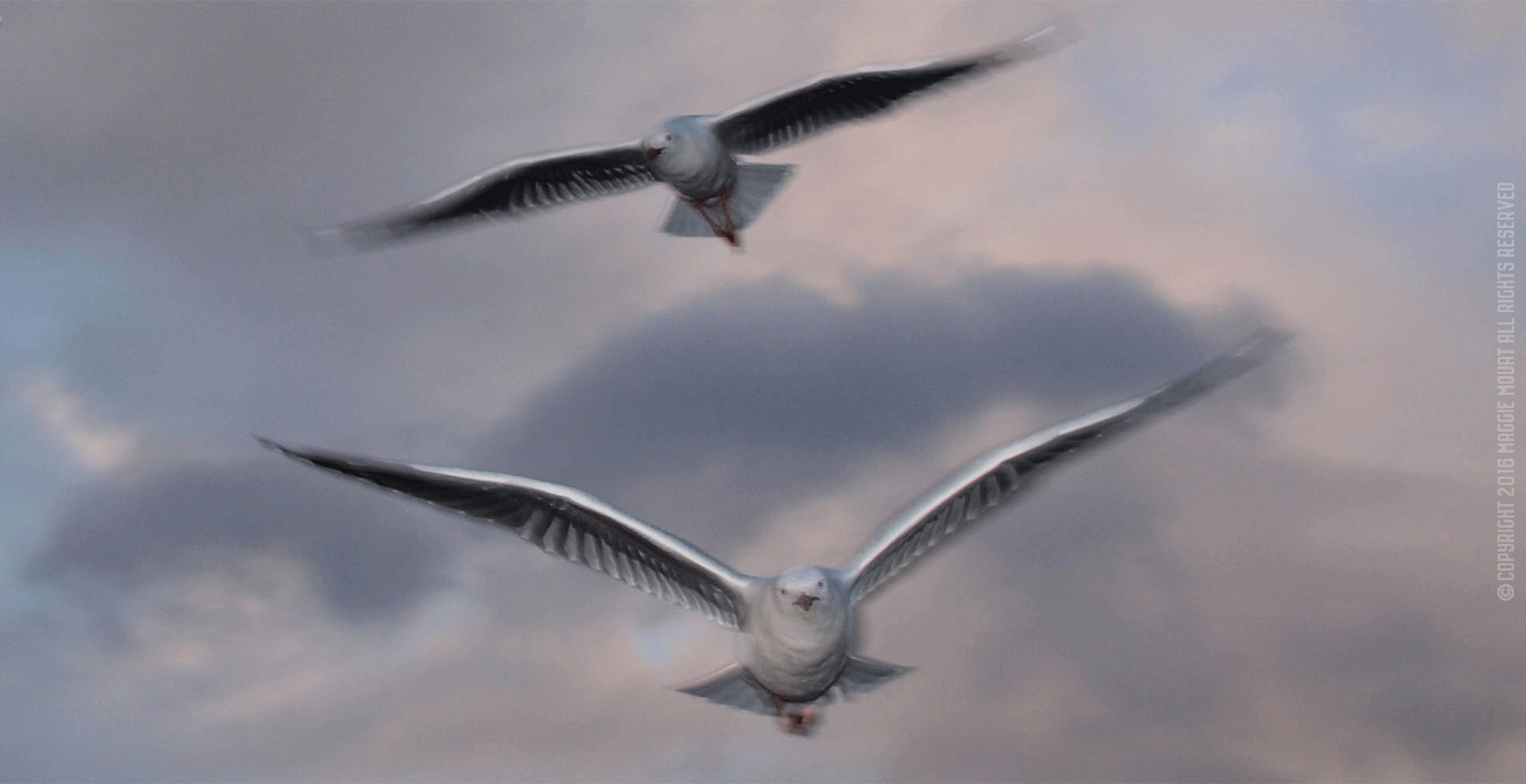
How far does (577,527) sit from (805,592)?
1.34 metres

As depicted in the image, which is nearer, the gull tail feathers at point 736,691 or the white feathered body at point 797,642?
the white feathered body at point 797,642

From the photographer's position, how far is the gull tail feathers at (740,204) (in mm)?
12719

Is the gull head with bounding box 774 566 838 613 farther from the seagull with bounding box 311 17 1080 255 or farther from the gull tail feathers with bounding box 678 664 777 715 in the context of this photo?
the seagull with bounding box 311 17 1080 255

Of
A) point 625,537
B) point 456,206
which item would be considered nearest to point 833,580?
point 625,537

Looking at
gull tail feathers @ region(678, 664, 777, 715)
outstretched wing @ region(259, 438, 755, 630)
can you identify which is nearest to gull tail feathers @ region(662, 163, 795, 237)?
outstretched wing @ region(259, 438, 755, 630)

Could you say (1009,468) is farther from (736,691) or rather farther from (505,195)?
(505,195)

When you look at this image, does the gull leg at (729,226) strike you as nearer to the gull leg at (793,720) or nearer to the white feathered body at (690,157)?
the white feathered body at (690,157)

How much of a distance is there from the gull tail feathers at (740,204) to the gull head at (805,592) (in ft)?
14.0

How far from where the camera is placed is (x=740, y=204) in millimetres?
12820

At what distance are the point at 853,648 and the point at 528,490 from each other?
80.6 inches

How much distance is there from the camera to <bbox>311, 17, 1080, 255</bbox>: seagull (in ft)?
40.5

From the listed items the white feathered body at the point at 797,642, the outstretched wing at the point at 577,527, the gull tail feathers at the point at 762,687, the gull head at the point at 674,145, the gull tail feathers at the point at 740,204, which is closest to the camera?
the outstretched wing at the point at 577,527

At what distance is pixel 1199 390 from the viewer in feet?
30.3

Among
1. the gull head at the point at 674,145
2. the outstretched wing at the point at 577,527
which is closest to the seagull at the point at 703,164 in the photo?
the gull head at the point at 674,145
